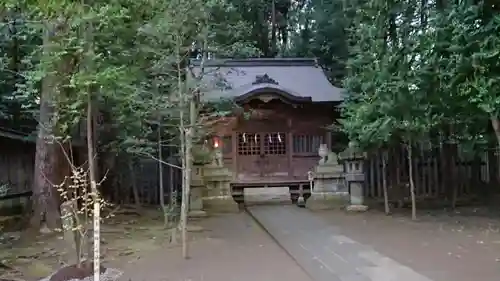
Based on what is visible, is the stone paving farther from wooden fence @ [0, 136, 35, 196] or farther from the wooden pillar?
the wooden pillar

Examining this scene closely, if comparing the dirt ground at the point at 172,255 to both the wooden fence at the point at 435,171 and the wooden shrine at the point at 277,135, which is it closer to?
the wooden fence at the point at 435,171

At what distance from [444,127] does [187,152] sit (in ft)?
22.6

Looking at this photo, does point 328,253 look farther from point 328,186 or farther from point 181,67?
point 328,186

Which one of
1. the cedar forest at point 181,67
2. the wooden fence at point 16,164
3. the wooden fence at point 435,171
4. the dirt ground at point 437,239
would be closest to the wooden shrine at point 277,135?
the wooden fence at point 435,171

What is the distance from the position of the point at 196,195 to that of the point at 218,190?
1.15 meters

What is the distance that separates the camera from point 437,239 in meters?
8.67

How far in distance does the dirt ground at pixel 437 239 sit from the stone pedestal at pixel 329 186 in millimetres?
963

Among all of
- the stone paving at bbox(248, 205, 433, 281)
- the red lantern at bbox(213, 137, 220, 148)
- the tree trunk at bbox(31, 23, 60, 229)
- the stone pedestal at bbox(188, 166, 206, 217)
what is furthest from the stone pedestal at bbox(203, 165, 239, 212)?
the tree trunk at bbox(31, 23, 60, 229)

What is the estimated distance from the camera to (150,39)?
846 cm

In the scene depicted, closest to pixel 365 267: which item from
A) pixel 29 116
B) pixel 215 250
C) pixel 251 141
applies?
pixel 215 250

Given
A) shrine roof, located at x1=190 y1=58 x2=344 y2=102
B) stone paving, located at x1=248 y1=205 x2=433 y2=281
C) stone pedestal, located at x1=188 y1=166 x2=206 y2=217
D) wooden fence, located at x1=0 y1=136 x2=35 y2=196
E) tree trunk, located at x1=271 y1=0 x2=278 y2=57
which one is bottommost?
stone paving, located at x1=248 y1=205 x2=433 y2=281

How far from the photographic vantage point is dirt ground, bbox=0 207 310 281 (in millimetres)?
6625

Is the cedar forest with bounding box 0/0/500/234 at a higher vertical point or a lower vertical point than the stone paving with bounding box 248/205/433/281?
higher

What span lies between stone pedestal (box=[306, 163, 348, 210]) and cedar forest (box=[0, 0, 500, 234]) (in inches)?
56.8
